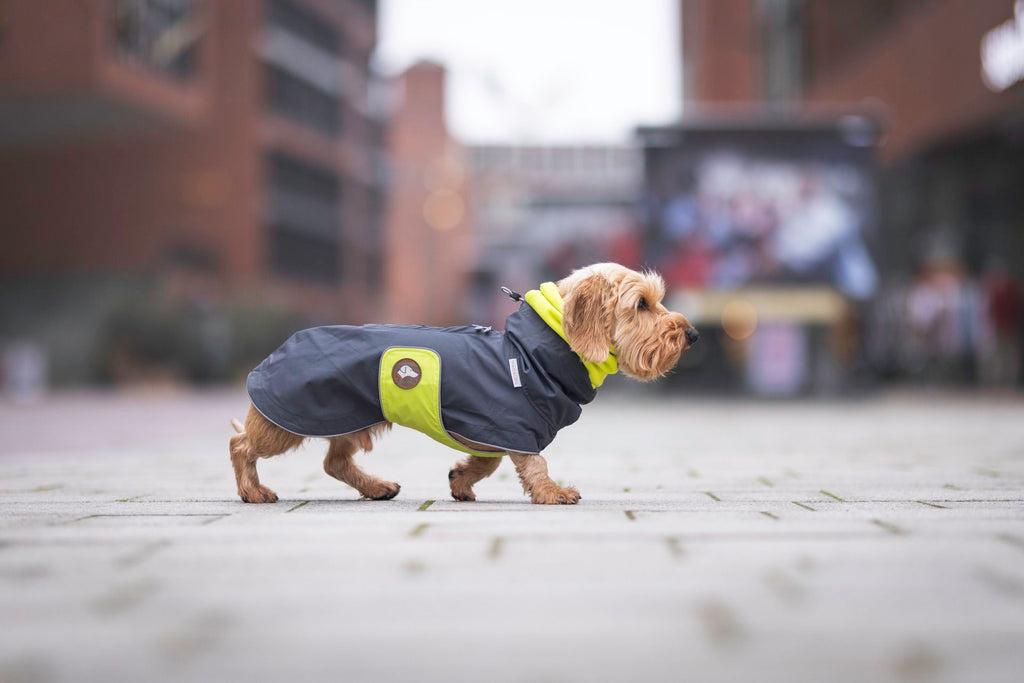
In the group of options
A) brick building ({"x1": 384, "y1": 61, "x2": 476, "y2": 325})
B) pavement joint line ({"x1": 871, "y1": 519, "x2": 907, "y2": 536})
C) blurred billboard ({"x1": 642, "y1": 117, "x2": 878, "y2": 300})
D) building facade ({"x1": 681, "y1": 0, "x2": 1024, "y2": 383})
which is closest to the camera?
pavement joint line ({"x1": 871, "y1": 519, "x2": 907, "y2": 536})

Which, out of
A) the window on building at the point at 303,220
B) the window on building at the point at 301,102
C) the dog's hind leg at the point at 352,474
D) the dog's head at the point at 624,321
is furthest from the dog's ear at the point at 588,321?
the window on building at the point at 301,102

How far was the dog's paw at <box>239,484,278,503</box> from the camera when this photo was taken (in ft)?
15.6

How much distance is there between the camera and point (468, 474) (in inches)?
193

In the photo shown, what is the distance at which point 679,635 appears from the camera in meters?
2.44

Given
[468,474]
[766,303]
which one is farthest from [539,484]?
[766,303]

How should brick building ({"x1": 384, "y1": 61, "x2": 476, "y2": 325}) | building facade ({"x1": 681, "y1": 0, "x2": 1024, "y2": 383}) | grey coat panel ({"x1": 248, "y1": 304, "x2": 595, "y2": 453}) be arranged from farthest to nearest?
brick building ({"x1": 384, "y1": 61, "x2": 476, "y2": 325}) → building facade ({"x1": 681, "y1": 0, "x2": 1024, "y2": 383}) → grey coat panel ({"x1": 248, "y1": 304, "x2": 595, "y2": 453})

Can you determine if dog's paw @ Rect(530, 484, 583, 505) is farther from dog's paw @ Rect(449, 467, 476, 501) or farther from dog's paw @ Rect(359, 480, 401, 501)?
dog's paw @ Rect(359, 480, 401, 501)

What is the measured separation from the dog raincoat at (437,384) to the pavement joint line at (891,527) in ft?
4.35

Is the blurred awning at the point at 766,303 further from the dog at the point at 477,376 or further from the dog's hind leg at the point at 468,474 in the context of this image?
the dog's hind leg at the point at 468,474

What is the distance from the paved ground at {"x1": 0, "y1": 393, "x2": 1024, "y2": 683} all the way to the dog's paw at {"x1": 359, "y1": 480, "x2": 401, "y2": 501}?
0.12 meters

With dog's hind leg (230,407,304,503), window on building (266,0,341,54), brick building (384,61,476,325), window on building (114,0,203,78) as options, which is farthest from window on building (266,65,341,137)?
dog's hind leg (230,407,304,503)

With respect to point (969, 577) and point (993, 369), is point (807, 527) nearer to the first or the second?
point (969, 577)

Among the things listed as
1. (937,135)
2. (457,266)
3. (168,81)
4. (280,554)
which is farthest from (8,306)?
(457,266)

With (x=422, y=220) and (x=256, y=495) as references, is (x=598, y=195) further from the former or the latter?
(x=422, y=220)
